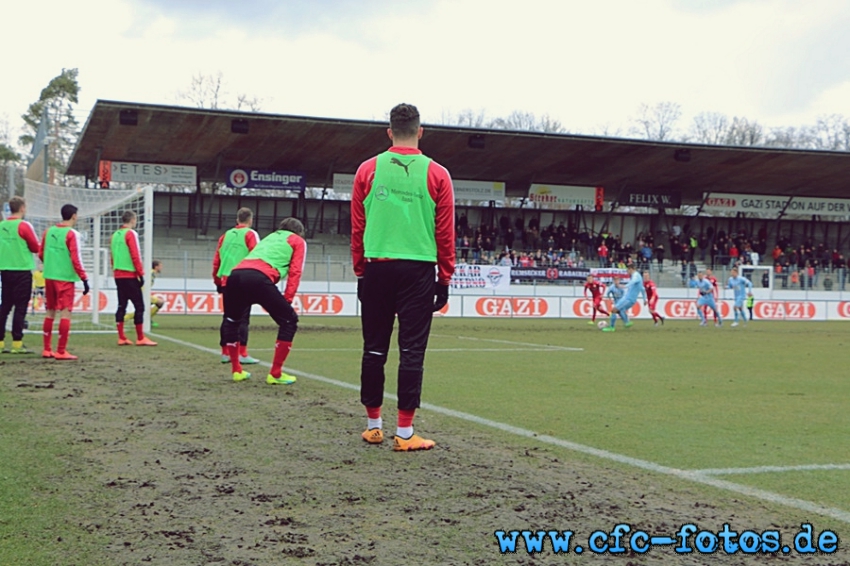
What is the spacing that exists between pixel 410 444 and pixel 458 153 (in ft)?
123

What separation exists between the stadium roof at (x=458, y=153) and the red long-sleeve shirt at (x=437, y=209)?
31698mm

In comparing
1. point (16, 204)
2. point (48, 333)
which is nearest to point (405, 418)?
point (48, 333)

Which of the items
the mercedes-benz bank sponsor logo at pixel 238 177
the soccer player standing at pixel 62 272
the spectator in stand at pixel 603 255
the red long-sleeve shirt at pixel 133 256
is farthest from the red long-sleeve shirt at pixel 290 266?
the spectator in stand at pixel 603 255

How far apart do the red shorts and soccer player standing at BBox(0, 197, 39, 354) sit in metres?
0.70

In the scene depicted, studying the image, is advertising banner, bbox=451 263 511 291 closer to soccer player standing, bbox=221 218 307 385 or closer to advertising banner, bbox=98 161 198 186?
advertising banner, bbox=98 161 198 186

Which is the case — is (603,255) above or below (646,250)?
below

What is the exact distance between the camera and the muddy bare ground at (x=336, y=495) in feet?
11.6

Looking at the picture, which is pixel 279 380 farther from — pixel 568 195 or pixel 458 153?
pixel 568 195

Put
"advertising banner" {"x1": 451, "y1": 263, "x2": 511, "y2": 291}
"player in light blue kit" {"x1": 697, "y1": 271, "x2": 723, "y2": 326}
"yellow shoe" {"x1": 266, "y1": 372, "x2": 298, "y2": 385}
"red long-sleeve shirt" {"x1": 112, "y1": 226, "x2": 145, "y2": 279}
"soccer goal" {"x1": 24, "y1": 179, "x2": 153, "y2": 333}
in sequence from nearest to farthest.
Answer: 1. "yellow shoe" {"x1": 266, "y1": 372, "x2": 298, "y2": 385}
2. "red long-sleeve shirt" {"x1": 112, "y1": 226, "x2": 145, "y2": 279}
3. "soccer goal" {"x1": 24, "y1": 179, "x2": 153, "y2": 333}
4. "player in light blue kit" {"x1": 697, "y1": 271, "x2": 723, "y2": 326}
5. "advertising banner" {"x1": 451, "y1": 263, "x2": 511, "y2": 291}

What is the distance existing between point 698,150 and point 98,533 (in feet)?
138

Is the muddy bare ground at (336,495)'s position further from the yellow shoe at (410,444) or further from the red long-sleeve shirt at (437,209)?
the red long-sleeve shirt at (437,209)

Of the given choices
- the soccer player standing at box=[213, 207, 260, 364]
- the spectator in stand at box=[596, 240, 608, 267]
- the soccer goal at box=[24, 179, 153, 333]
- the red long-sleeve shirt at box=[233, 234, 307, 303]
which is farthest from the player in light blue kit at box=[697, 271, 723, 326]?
the red long-sleeve shirt at box=[233, 234, 307, 303]

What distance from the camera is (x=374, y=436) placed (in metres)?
5.93

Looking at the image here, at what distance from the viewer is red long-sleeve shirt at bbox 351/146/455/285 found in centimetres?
577
